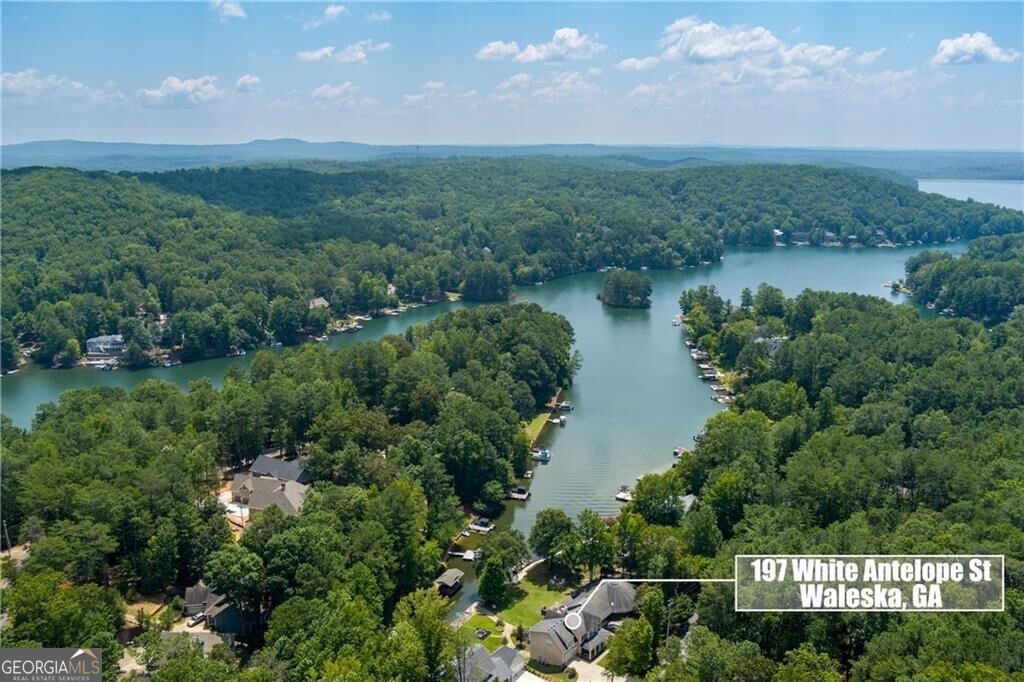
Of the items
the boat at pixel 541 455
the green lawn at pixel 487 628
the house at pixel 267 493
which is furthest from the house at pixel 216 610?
the boat at pixel 541 455

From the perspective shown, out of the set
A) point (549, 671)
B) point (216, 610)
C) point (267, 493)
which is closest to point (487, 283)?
point (267, 493)

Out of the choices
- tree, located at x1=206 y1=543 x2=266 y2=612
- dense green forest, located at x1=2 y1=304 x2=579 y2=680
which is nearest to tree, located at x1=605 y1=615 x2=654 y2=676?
dense green forest, located at x1=2 y1=304 x2=579 y2=680

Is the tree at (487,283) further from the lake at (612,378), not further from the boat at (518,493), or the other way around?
the boat at (518,493)

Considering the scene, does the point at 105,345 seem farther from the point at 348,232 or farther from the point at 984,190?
the point at 984,190

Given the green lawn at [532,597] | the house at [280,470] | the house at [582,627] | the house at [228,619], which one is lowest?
the green lawn at [532,597]

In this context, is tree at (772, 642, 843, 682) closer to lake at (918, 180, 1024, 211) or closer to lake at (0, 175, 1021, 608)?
lake at (0, 175, 1021, 608)

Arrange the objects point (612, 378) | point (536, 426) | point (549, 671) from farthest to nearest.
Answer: point (612, 378) < point (536, 426) < point (549, 671)
